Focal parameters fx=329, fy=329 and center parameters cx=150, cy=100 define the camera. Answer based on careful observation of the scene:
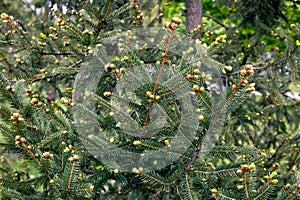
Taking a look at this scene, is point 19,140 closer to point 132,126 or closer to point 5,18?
point 132,126

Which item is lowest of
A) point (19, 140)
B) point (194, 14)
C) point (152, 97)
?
point (19, 140)

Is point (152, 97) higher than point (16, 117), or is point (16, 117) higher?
point (152, 97)

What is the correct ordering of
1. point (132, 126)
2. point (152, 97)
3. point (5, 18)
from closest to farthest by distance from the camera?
point (152, 97) → point (132, 126) → point (5, 18)

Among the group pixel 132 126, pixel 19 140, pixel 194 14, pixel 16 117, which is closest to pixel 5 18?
pixel 16 117

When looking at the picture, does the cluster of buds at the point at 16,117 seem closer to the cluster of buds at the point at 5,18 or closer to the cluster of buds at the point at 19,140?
the cluster of buds at the point at 19,140

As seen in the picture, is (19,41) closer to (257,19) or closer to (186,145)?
(186,145)

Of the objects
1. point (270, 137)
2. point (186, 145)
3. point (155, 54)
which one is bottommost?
point (270, 137)

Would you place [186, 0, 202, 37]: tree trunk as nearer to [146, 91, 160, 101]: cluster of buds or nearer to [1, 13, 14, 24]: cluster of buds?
[1, 13, 14, 24]: cluster of buds

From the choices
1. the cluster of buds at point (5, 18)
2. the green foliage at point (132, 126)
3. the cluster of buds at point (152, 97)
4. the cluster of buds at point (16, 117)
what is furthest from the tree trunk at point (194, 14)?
the cluster of buds at point (16, 117)

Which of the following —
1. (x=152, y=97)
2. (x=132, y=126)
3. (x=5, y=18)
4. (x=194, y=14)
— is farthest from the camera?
(x=194, y=14)

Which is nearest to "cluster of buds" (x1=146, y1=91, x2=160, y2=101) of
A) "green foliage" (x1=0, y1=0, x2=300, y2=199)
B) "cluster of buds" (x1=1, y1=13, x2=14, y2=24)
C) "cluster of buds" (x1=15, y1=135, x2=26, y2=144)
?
"green foliage" (x1=0, y1=0, x2=300, y2=199)

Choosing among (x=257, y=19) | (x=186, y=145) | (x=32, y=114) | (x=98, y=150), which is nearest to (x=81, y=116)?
(x=98, y=150)
